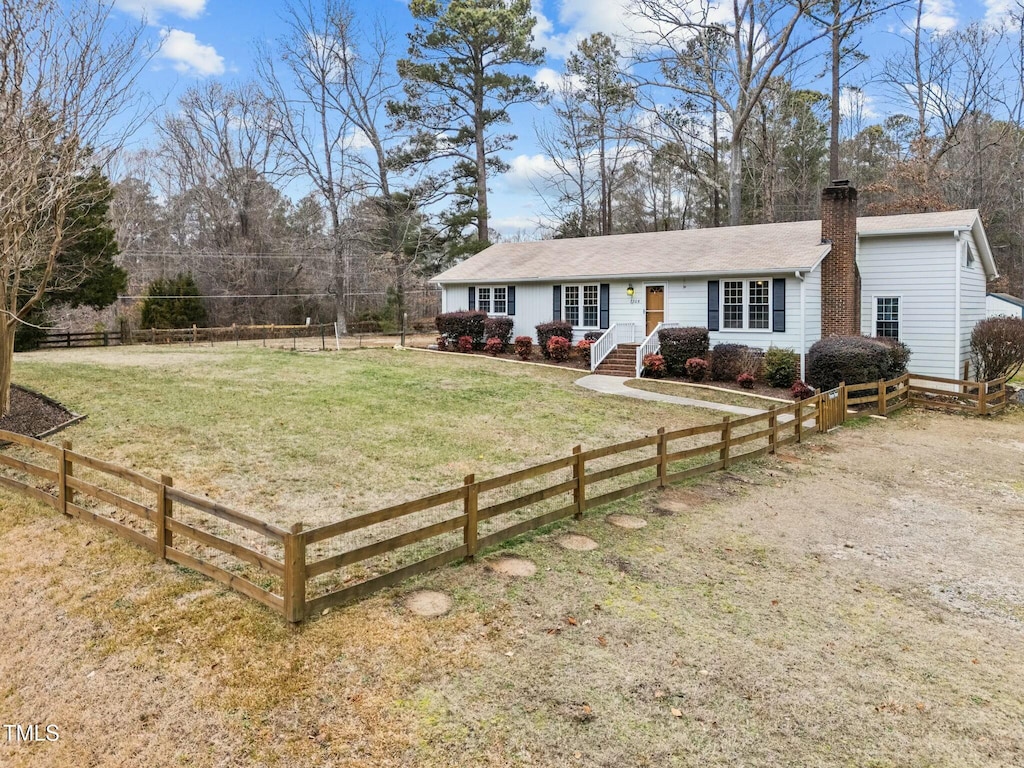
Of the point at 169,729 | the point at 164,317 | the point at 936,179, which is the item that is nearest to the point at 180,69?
the point at 169,729

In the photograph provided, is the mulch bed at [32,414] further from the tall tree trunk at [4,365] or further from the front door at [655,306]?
the front door at [655,306]

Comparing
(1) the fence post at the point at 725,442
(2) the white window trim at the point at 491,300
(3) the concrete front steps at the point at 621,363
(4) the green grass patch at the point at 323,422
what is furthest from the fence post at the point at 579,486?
(2) the white window trim at the point at 491,300

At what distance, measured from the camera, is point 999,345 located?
59.5ft

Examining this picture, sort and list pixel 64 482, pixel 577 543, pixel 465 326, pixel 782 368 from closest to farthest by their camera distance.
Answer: pixel 577 543
pixel 64 482
pixel 782 368
pixel 465 326

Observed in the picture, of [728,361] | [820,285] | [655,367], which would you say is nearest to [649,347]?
[655,367]

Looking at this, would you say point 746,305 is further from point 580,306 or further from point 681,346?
point 580,306

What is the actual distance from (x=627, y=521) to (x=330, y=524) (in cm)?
352

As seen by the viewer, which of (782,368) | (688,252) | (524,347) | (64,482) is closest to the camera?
(64,482)

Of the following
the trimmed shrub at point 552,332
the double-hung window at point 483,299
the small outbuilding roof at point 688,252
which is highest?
the small outbuilding roof at point 688,252

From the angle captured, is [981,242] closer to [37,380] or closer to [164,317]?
[37,380]

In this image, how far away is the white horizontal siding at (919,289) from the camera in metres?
17.8

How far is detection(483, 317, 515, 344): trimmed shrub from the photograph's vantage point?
2330 cm

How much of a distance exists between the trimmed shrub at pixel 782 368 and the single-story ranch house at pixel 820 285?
1.35ft

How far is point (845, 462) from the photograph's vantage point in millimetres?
10789
